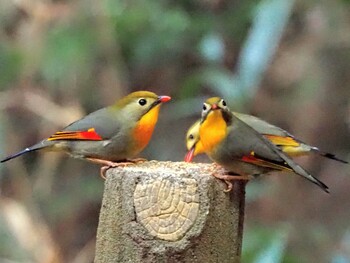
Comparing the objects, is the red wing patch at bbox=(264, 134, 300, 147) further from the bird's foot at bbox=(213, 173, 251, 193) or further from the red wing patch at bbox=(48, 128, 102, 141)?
the red wing patch at bbox=(48, 128, 102, 141)

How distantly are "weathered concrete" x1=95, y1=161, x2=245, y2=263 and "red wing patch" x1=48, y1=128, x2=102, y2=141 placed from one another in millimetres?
487

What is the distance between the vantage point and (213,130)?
2.55m

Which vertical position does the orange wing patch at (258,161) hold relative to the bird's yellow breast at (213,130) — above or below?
below

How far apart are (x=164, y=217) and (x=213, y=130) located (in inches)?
17.6

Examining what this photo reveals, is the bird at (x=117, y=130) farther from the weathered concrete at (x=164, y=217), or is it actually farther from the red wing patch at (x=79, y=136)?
the weathered concrete at (x=164, y=217)

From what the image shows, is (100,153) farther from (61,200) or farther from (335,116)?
(335,116)

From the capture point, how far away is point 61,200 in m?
5.17

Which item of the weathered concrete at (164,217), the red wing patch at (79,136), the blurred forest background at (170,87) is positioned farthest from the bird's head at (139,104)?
the blurred forest background at (170,87)

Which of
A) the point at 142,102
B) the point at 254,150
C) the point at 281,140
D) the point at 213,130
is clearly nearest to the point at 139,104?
the point at 142,102

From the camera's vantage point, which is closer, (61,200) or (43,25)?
(43,25)

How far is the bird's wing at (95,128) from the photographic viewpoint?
2.78m

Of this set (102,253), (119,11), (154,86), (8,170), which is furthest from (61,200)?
(102,253)

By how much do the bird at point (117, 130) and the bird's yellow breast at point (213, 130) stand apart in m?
0.22

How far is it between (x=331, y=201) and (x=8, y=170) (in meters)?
1.95
